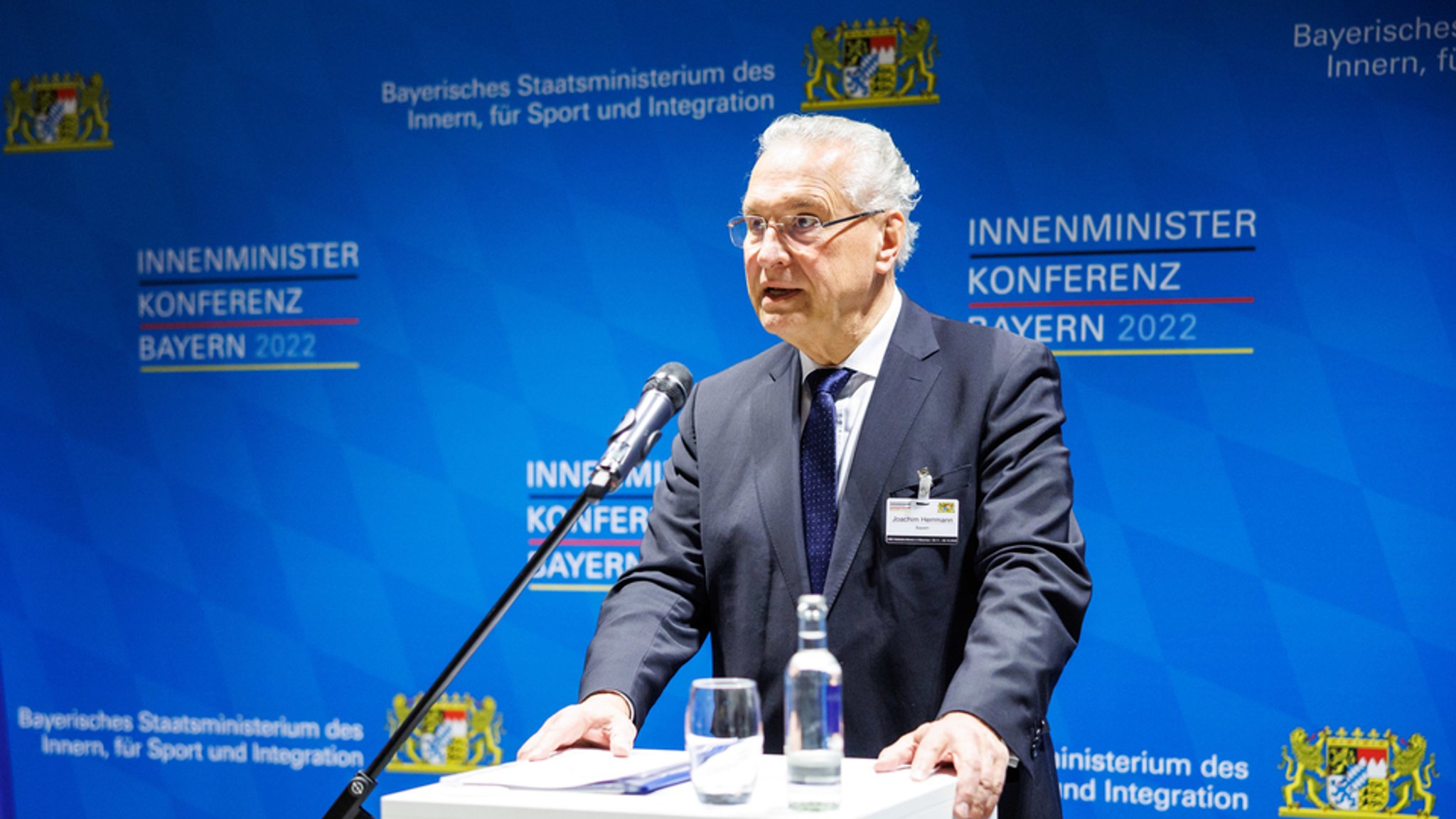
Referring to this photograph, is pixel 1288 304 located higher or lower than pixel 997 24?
lower

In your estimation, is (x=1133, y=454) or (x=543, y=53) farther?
(x=543, y=53)

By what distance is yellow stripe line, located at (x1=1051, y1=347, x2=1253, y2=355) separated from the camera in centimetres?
336

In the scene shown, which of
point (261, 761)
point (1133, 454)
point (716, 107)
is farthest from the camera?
point (261, 761)

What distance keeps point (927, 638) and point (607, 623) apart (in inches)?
19.8

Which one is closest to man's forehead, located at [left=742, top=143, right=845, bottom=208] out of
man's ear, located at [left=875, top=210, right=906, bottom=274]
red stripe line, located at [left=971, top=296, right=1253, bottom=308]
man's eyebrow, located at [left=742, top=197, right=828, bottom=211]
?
man's eyebrow, located at [left=742, top=197, right=828, bottom=211]

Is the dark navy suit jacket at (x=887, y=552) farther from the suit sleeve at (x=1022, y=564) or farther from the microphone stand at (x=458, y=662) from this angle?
the microphone stand at (x=458, y=662)

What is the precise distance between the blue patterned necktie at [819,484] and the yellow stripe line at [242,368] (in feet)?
6.92

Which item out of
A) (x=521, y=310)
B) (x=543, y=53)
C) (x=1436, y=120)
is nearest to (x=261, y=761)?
(x=521, y=310)

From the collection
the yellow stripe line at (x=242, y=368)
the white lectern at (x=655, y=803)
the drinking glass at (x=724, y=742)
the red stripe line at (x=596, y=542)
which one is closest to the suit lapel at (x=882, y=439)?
the white lectern at (x=655, y=803)

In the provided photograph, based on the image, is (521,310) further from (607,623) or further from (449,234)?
(607,623)

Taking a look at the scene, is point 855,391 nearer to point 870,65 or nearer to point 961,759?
point 961,759

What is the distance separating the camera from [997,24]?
11.6ft

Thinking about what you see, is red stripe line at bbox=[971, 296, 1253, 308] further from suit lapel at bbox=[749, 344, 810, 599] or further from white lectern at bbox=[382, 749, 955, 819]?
white lectern at bbox=[382, 749, 955, 819]

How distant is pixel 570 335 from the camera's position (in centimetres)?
386
